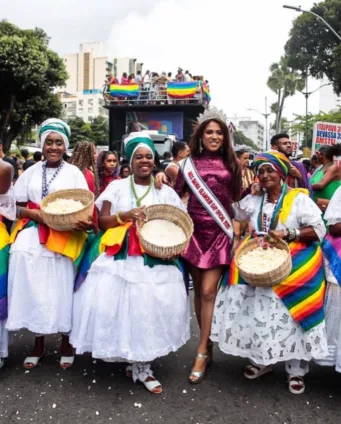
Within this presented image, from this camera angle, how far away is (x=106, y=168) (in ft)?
21.6

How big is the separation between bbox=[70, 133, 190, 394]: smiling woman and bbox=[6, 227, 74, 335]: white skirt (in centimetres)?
13

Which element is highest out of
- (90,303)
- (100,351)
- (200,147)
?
(200,147)

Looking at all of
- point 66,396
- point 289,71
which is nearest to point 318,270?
point 66,396

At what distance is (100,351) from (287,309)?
138 cm

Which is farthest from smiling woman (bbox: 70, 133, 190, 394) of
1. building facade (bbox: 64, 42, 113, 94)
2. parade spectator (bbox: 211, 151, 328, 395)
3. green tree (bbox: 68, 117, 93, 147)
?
building facade (bbox: 64, 42, 113, 94)

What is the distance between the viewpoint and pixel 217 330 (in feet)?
11.9

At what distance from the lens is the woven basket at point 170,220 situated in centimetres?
328

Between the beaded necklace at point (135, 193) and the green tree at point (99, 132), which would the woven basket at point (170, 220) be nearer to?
the beaded necklace at point (135, 193)

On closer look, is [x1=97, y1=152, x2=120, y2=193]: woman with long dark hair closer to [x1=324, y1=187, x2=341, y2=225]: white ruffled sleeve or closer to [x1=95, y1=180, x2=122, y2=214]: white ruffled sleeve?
[x1=95, y1=180, x2=122, y2=214]: white ruffled sleeve

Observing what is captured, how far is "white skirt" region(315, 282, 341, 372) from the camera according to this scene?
3334 millimetres

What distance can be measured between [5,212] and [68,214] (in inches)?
20.4

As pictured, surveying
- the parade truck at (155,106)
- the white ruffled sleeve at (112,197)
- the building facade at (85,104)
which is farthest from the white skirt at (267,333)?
the building facade at (85,104)

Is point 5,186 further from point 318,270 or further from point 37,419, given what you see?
point 318,270

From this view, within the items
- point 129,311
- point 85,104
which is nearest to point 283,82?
point 129,311
